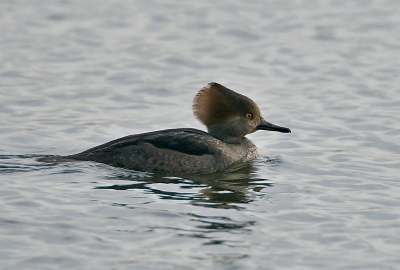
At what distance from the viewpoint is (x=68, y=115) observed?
1301 cm

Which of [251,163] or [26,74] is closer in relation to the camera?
[251,163]

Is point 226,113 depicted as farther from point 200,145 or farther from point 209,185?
Answer: point 209,185

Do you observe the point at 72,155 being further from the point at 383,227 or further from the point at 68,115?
the point at 383,227

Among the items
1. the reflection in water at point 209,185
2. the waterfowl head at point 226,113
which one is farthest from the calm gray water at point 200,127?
the waterfowl head at point 226,113

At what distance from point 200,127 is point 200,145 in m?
2.43

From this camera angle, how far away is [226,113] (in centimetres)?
A: 1095

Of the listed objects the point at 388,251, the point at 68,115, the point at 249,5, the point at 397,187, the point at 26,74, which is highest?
the point at 249,5

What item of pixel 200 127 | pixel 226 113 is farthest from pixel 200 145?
pixel 200 127

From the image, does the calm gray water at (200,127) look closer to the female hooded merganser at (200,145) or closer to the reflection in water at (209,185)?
the reflection in water at (209,185)

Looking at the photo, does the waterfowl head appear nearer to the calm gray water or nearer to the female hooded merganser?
the female hooded merganser

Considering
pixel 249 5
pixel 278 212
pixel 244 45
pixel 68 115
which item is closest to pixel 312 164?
pixel 278 212

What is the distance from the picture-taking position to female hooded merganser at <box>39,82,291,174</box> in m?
10.2

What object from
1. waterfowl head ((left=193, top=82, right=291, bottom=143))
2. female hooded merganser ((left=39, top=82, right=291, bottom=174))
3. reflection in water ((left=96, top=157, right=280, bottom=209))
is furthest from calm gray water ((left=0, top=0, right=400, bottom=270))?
waterfowl head ((left=193, top=82, right=291, bottom=143))

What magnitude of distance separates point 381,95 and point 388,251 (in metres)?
6.55
